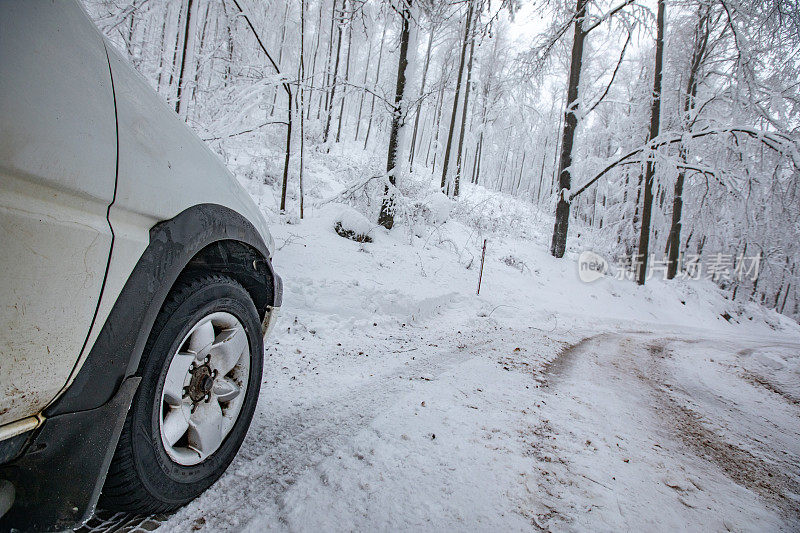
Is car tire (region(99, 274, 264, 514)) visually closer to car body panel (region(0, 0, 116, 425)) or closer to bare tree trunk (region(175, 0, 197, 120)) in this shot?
car body panel (region(0, 0, 116, 425))

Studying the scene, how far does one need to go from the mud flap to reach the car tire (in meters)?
0.11

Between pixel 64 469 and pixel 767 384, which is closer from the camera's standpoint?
pixel 64 469

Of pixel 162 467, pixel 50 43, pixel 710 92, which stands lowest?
pixel 162 467

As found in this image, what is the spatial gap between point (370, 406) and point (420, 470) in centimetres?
68

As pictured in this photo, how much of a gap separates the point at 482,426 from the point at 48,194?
2.22m

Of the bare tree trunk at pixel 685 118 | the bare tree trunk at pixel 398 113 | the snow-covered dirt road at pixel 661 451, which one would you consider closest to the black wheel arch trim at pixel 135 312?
the snow-covered dirt road at pixel 661 451

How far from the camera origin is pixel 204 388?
4.51 feet

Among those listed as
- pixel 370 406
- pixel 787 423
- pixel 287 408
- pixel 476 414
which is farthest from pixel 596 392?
pixel 287 408

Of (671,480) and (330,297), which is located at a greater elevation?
(330,297)

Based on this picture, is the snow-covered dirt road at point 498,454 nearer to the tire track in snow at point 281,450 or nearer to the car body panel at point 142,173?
the tire track in snow at point 281,450

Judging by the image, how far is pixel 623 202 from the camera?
16.4 m

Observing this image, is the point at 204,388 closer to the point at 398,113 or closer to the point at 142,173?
the point at 142,173

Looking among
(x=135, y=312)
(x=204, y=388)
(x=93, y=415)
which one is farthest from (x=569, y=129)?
(x=93, y=415)

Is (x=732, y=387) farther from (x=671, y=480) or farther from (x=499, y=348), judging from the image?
(x=671, y=480)
